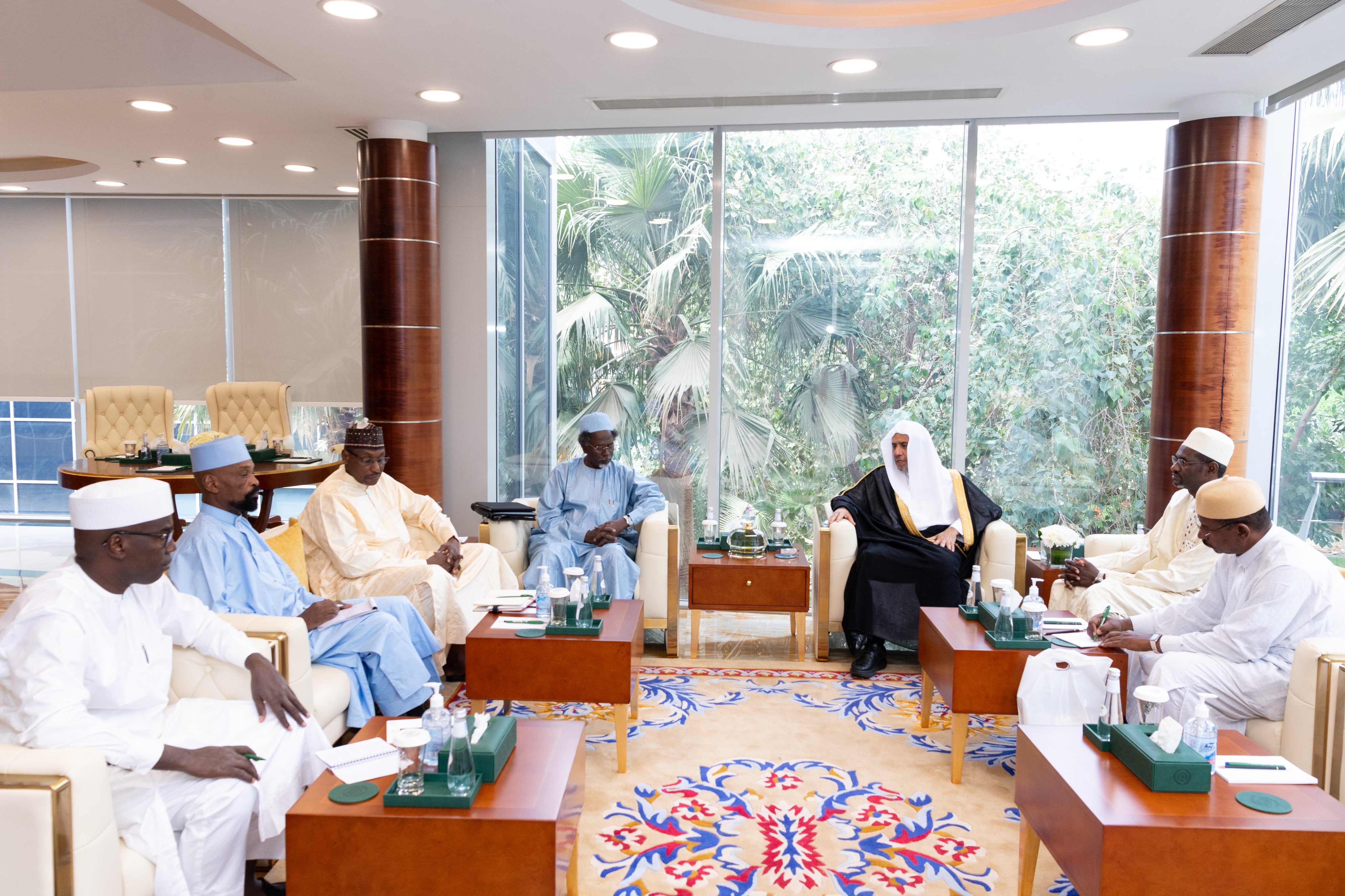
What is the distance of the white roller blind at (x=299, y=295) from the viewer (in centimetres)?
983

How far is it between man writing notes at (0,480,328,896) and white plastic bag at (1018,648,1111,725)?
101 inches

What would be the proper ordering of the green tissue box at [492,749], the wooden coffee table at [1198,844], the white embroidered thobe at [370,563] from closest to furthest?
the wooden coffee table at [1198,844] < the green tissue box at [492,749] < the white embroidered thobe at [370,563]

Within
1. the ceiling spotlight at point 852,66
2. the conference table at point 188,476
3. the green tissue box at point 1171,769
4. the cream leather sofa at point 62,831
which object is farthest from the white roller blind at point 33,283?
the green tissue box at point 1171,769

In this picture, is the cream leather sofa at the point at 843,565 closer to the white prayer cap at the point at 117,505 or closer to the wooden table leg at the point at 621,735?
the wooden table leg at the point at 621,735

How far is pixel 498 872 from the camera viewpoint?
2.37m

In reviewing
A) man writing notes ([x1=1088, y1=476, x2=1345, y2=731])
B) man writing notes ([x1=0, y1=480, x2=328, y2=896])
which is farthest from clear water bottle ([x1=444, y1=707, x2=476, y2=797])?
man writing notes ([x1=1088, y1=476, x2=1345, y2=731])

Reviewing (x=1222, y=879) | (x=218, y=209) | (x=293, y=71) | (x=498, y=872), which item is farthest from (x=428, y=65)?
(x=218, y=209)

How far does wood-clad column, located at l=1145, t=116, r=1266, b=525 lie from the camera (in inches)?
230

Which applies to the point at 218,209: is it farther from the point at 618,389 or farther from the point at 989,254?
the point at 989,254

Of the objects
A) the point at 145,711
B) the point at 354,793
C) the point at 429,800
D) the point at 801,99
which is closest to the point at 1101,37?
the point at 801,99

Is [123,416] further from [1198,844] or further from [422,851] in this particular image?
[1198,844]

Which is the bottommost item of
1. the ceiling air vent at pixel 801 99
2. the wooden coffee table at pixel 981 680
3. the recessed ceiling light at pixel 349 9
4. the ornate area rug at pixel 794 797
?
the ornate area rug at pixel 794 797

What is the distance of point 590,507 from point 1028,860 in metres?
3.42

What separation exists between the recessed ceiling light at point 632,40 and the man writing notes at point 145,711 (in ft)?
10.3
